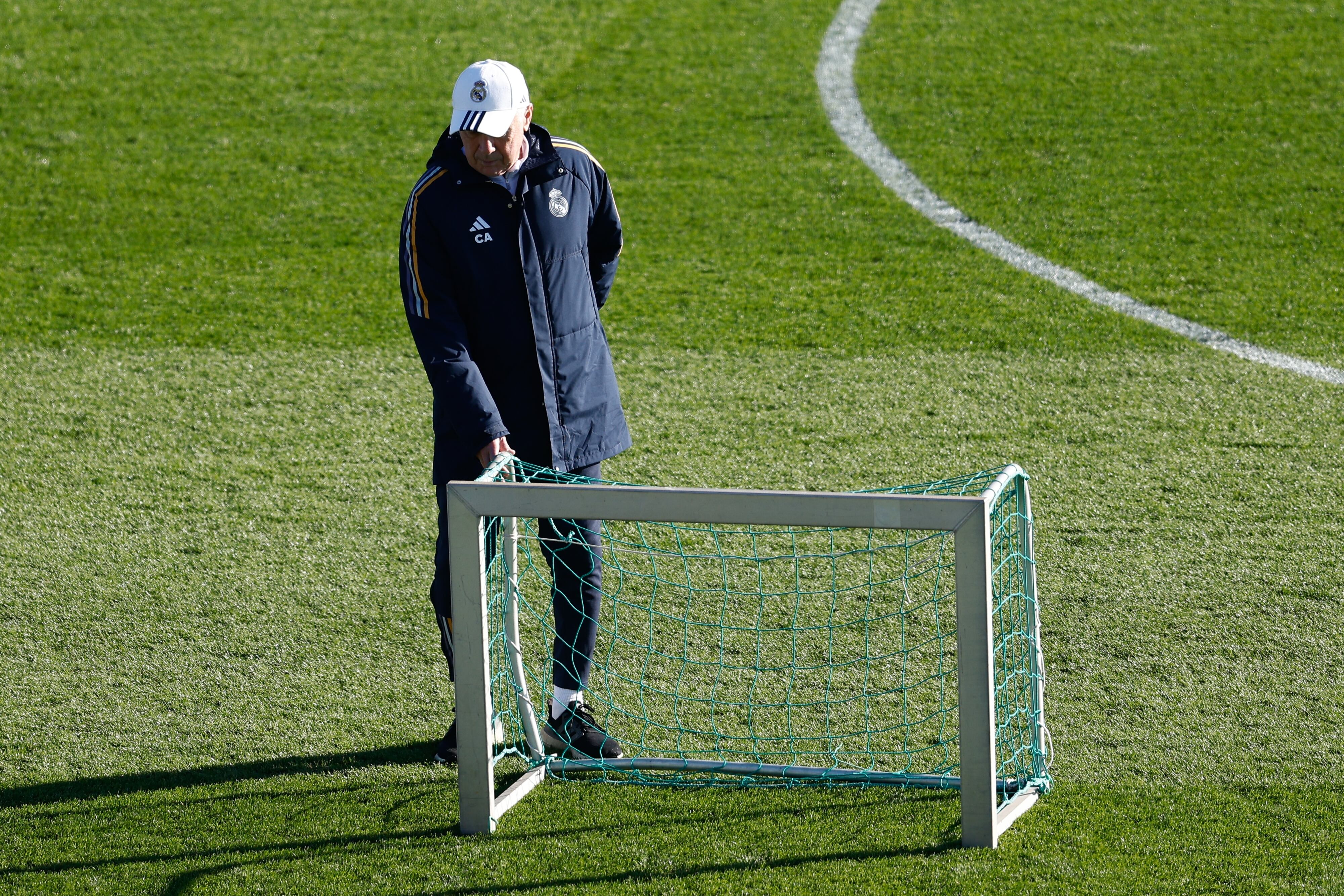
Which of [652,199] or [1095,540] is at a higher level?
[652,199]

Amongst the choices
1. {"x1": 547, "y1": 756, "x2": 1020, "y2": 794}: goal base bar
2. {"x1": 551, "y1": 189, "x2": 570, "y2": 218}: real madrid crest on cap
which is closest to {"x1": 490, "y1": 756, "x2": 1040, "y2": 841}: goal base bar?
{"x1": 547, "y1": 756, "x2": 1020, "y2": 794}: goal base bar

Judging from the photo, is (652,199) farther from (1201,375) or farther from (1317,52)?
(1317,52)

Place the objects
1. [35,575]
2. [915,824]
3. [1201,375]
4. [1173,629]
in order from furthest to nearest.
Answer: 1. [1201,375]
2. [35,575]
3. [1173,629]
4. [915,824]

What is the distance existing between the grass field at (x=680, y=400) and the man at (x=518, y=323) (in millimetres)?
511

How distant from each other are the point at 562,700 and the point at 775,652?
2.57 feet

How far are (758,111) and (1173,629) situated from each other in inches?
218

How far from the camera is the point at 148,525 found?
512 centimetres

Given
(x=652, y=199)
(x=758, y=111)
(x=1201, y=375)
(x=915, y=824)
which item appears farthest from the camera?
(x=758, y=111)

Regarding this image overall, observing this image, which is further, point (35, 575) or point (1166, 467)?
point (1166, 467)

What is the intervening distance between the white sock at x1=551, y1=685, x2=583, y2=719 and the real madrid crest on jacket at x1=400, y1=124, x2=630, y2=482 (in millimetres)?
604

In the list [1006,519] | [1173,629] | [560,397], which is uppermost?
[560,397]

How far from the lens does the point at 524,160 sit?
11.6 feet

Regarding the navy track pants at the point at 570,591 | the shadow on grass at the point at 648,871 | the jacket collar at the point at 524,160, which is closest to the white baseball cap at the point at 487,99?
the jacket collar at the point at 524,160

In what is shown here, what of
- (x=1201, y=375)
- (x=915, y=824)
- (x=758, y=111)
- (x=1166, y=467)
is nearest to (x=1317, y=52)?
(x=758, y=111)
